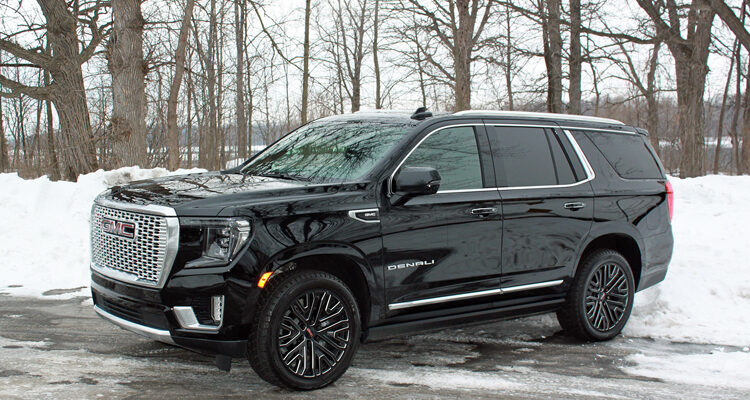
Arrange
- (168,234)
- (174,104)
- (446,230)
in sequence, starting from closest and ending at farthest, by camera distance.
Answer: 1. (168,234)
2. (446,230)
3. (174,104)

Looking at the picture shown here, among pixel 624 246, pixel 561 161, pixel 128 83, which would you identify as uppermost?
pixel 128 83

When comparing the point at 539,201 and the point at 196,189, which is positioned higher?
the point at 196,189

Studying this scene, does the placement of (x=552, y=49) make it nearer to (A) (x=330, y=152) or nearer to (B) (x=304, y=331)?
(A) (x=330, y=152)

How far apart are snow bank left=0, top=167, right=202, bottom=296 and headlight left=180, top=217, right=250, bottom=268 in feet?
14.3

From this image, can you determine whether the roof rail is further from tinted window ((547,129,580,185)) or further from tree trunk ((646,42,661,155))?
tree trunk ((646,42,661,155))

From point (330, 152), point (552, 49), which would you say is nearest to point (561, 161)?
point (330, 152)

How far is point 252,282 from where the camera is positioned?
13.4 feet

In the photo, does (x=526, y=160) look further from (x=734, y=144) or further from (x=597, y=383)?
(x=734, y=144)

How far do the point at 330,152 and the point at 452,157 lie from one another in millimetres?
983

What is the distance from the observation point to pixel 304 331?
14.2ft

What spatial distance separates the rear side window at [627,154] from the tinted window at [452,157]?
160cm

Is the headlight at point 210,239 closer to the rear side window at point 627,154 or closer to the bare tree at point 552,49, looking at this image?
the rear side window at point 627,154

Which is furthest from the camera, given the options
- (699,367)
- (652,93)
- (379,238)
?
(652,93)

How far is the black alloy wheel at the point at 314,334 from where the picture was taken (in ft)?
14.1
